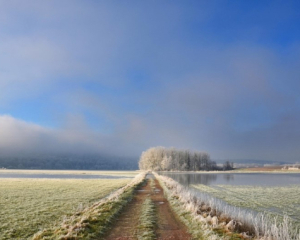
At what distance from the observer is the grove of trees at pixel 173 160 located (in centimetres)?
17465

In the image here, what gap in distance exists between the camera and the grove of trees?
174650mm

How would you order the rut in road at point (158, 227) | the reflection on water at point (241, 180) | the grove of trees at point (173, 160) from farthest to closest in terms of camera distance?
the grove of trees at point (173, 160)
the reflection on water at point (241, 180)
the rut in road at point (158, 227)

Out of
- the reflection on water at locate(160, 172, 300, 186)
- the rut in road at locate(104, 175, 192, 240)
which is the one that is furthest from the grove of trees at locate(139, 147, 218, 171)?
the rut in road at locate(104, 175, 192, 240)

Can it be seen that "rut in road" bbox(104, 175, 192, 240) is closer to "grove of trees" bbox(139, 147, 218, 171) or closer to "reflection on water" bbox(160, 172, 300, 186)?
"reflection on water" bbox(160, 172, 300, 186)

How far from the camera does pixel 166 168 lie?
563ft

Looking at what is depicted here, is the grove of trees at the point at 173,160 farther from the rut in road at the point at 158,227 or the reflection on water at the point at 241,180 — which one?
the rut in road at the point at 158,227

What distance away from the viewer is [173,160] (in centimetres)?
17838

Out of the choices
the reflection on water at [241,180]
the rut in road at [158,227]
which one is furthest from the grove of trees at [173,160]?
the rut in road at [158,227]

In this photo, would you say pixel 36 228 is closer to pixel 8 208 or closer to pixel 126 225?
pixel 126 225

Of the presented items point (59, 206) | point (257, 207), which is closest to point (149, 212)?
point (59, 206)

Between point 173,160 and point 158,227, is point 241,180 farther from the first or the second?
point 173,160

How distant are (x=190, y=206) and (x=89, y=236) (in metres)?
8.54

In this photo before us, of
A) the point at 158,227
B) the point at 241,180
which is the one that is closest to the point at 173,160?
the point at 241,180

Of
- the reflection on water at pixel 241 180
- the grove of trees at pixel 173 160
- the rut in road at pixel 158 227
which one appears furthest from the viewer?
the grove of trees at pixel 173 160
